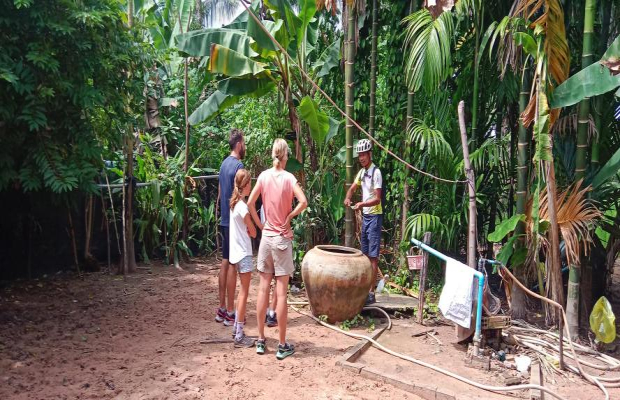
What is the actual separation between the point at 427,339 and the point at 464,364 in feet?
2.22

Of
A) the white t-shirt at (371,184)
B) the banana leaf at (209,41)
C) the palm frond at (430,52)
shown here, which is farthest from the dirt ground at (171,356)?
the banana leaf at (209,41)

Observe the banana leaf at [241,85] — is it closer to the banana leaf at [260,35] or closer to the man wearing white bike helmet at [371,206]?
the banana leaf at [260,35]

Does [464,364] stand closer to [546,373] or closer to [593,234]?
[546,373]

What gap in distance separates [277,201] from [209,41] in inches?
133

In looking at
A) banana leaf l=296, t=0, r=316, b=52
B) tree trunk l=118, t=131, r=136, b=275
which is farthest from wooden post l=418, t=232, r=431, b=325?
tree trunk l=118, t=131, r=136, b=275

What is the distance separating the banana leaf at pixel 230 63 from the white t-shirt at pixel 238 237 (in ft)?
7.72

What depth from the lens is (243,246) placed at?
4852mm

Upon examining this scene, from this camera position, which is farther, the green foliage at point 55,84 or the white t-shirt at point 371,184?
the white t-shirt at point 371,184

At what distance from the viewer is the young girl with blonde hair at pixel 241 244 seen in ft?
15.8

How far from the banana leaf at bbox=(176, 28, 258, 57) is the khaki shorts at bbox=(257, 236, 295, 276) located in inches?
130

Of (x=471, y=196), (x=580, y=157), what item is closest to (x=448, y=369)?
(x=471, y=196)

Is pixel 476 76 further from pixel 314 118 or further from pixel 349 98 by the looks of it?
pixel 314 118

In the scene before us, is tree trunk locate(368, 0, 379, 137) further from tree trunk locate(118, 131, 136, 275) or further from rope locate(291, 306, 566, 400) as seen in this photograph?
tree trunk locate(118, 131, 136, 275)

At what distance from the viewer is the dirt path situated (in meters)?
3.94
